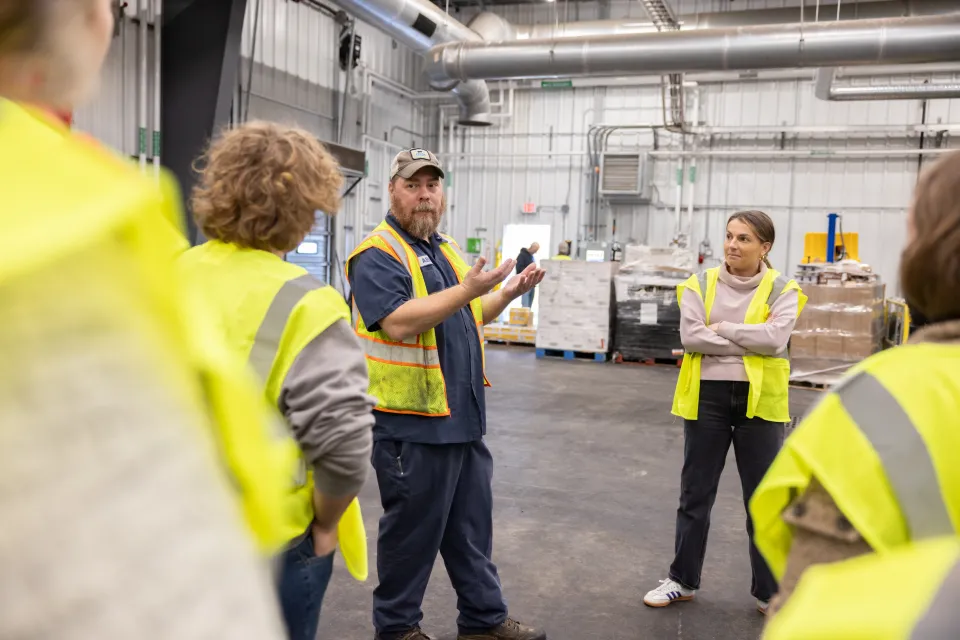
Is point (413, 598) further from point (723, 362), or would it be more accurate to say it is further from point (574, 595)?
point (723, 362)

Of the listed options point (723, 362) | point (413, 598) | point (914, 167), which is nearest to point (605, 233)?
point (914, 167)

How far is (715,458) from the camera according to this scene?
148 inches

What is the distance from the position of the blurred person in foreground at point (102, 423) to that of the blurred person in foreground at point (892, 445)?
0.84 metres

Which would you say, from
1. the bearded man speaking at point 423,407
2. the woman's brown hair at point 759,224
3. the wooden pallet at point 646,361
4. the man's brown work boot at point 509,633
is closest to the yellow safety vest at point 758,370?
the woman's brown hair at point 759,224

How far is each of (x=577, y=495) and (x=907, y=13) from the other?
10.7m

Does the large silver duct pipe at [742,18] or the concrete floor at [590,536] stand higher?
the large silver duct pipe at [742,18]

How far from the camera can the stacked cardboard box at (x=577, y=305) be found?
481 inches

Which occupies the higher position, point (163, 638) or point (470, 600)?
point (163, 638)

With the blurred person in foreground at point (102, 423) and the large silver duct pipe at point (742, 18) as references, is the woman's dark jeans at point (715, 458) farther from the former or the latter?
the large silver duct pipe at point (742, 18)

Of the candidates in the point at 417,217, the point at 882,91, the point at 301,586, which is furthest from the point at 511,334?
the point at 301,586

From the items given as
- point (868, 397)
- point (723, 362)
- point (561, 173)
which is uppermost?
point (561, 173)

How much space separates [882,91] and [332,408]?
43.2 feet

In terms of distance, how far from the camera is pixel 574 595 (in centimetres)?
393

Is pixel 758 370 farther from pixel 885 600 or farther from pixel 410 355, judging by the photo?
pixel 885 600
